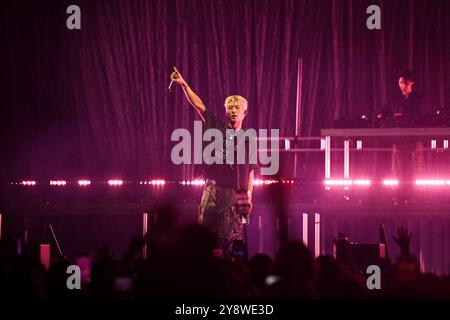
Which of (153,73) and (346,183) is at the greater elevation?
(153,73)

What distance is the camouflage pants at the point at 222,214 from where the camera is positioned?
7.34 meters

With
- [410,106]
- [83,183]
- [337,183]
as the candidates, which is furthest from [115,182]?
[410,106]

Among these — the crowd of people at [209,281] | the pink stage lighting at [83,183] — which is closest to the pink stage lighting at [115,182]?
the pink stage lighting at [83,183]

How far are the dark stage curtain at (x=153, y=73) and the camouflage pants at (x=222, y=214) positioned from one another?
5.02m

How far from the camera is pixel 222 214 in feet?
24.1

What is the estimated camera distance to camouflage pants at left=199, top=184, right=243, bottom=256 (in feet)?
24.1

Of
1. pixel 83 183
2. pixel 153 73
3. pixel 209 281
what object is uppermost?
pixel 153 73

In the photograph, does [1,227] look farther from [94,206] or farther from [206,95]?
[206,95]

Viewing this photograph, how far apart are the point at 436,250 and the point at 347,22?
4381mm

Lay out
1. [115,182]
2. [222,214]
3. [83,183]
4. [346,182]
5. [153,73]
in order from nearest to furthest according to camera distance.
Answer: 1. [222,214]
2. [346,182]
3. [115,182]
4. [83,183]
5. [153,73]

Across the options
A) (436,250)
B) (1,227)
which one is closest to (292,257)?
(436,250)

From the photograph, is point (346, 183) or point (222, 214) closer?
point (222, 214)

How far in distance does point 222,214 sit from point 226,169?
1.44 ft

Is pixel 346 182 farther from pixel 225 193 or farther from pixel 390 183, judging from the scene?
pixel 225 193
